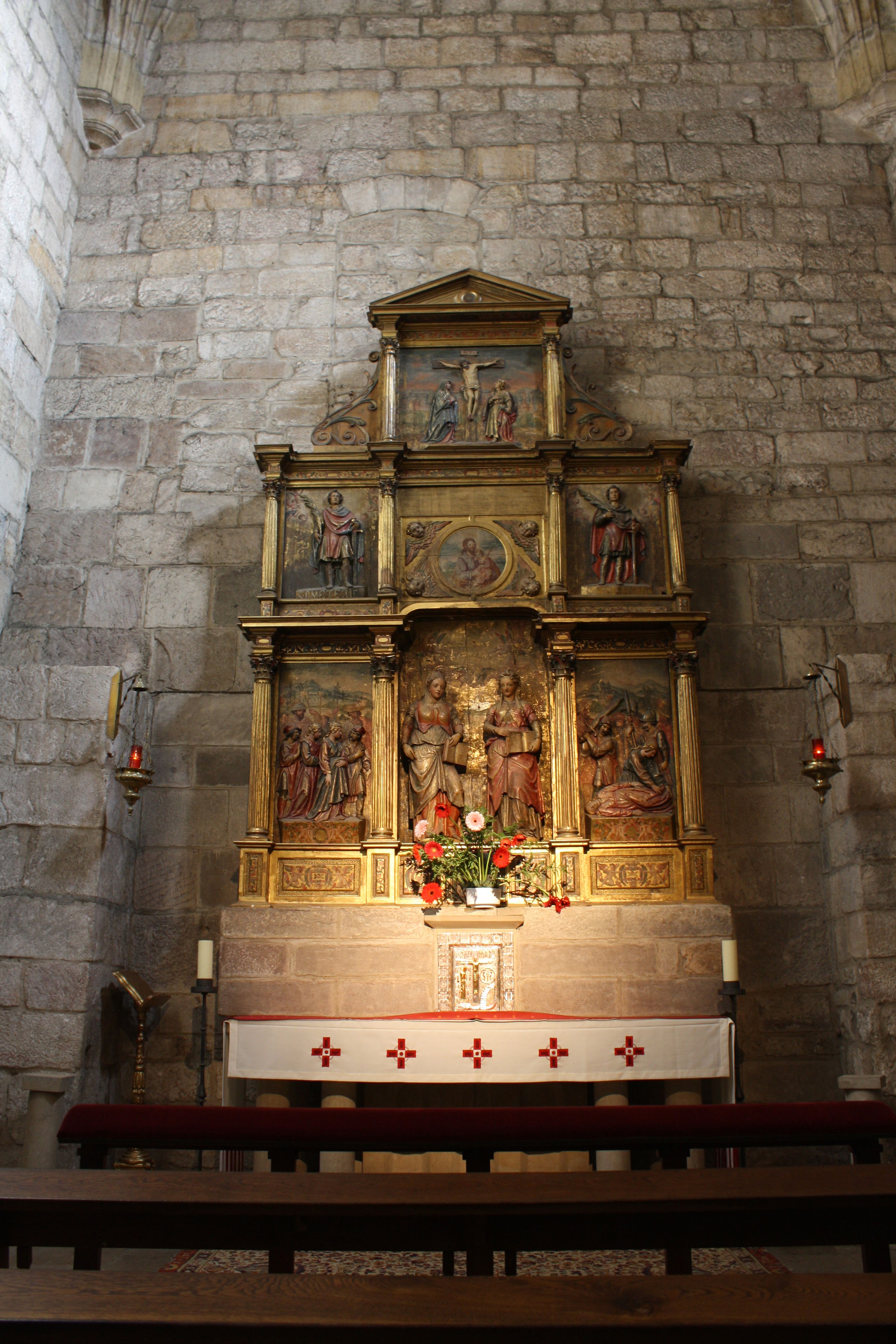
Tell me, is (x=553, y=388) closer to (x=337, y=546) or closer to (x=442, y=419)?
(x=442, y=419)

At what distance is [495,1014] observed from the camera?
226 inches

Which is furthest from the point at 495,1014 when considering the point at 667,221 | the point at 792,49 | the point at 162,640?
the point at 792,49

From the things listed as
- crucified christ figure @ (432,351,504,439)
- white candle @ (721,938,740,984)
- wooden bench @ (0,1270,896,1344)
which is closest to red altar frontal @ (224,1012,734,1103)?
white candle @ (721,938,740,984)

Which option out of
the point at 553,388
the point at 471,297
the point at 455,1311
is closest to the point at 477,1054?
the point at 455,1311

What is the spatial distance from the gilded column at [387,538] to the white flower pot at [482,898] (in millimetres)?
1996

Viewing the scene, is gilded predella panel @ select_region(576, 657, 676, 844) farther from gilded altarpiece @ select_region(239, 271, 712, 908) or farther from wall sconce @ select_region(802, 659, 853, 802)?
wall sconce @ select_region(802, 659, 853, 802)

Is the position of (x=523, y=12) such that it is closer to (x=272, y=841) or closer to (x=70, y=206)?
(x=70, y=206)

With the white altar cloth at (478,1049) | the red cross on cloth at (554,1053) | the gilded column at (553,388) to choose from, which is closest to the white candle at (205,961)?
the white altar cloth at (478,1049)

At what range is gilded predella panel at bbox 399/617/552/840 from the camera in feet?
22.6

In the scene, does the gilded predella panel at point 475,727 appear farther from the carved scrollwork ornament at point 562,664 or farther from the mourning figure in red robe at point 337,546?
the mourning figure in red robe at point 337,546

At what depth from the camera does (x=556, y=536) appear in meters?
7.27

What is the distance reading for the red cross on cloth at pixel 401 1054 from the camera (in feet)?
17.8

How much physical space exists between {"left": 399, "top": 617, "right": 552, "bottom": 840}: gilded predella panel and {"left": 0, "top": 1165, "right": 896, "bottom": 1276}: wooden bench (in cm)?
406

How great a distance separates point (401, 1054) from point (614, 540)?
3.64 m
